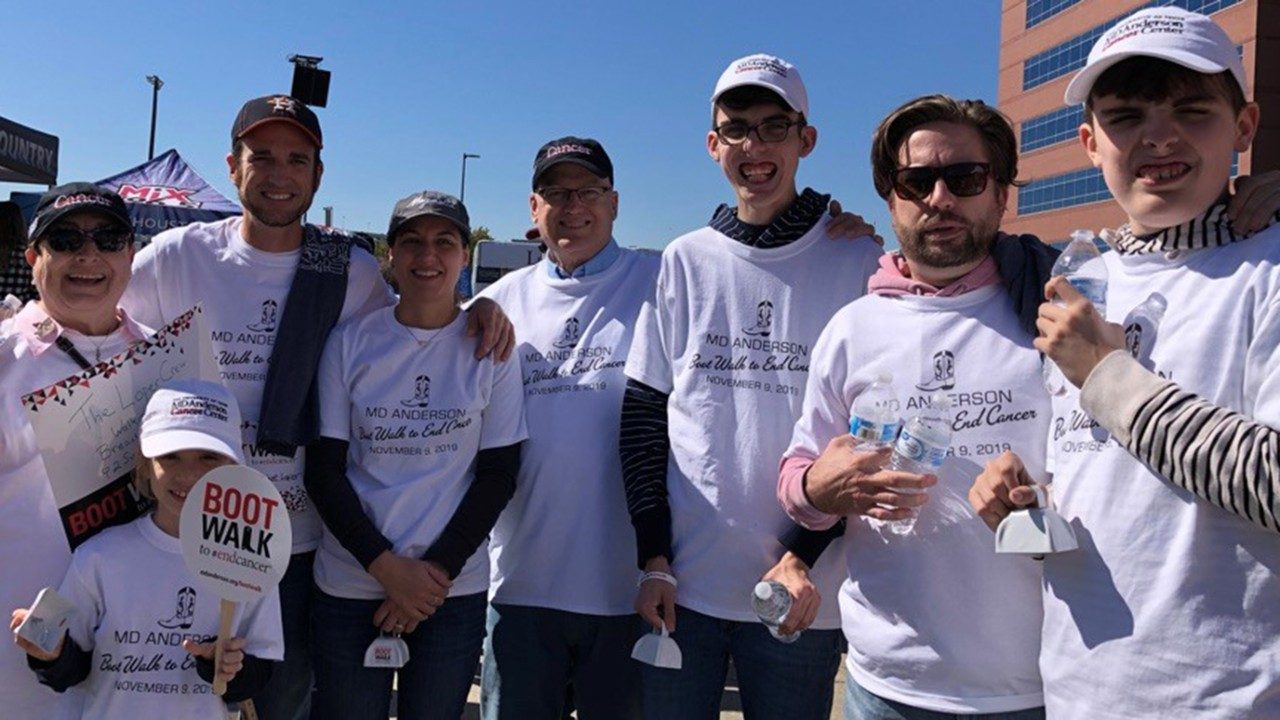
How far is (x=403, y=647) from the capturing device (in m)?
3.23

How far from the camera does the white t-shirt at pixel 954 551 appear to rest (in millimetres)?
2373

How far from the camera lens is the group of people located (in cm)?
197

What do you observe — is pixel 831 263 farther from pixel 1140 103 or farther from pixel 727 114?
pixel 1140 103

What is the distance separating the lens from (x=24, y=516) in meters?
2.94

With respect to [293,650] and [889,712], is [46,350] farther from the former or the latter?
[889,712]

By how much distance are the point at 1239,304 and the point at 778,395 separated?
1416 millimetres

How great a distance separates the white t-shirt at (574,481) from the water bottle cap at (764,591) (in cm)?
85

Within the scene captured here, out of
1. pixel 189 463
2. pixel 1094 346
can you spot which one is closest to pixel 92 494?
pixel 189 463

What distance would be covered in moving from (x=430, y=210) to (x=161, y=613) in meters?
1.55

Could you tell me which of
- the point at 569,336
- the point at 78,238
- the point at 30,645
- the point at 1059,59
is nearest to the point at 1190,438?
the point at 569,336

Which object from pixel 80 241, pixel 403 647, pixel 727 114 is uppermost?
pixel 727 114

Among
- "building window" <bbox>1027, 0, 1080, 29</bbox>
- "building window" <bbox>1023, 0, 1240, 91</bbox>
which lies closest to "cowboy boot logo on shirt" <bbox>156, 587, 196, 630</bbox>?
"building window" <bbox>1023, 0, 1240, 91</bbox>

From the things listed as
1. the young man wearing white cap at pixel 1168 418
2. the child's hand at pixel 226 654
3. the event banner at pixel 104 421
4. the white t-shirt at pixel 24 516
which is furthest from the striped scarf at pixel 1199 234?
the white t-shirt at pixel 24 516

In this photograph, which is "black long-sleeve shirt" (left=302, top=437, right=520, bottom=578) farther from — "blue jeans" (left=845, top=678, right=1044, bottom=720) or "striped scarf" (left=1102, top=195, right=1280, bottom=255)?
"striped scarf" (left=1102, top=195, right=1280, bottom=255)
